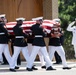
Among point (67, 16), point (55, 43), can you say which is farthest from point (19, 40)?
point (67, 16)

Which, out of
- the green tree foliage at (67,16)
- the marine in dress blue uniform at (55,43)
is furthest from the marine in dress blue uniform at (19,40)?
the green tree foliage at (67,16)

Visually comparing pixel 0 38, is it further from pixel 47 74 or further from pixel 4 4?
pixel 4 4

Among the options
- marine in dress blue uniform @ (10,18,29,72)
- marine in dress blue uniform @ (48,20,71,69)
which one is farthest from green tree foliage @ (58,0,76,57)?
marine in dress blue uniform @ (10,18,29,72)

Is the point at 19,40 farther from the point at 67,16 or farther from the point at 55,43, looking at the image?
the point at 67,16

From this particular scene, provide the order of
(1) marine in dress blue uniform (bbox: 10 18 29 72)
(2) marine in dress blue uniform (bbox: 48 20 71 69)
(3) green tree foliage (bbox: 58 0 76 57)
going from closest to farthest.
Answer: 1. (1) marine in dress blue uniform (bbox: 10 18 29 72)
2. (2) marine in dress blue uniform (bbox: 48 20 71 69)
3. (3) green tree foliage (bbox: 58 0 76 57)

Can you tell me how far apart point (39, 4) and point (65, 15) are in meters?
4.48

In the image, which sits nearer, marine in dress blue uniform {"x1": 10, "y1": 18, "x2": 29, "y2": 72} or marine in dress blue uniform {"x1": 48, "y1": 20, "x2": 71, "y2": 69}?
marine in dress blue uniform {"x1": 10, "y1": 18, "x2": 29, "y2": 72}

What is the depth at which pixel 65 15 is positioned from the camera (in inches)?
976

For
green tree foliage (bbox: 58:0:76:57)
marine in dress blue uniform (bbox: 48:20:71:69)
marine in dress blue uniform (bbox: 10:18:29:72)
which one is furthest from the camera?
green tree foliage (bbox: 58:0:76:57)

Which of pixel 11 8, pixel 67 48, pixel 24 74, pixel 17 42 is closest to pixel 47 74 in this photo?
pixel 24 74

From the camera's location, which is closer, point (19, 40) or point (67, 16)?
point (19, 40)

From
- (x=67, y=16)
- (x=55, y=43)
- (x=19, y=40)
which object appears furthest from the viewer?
(x=67, y=16)

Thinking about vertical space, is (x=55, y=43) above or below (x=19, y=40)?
below

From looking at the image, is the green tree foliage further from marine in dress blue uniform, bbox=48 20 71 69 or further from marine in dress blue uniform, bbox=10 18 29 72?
marine in dress blue uniform, bbox=10 18 29 72
